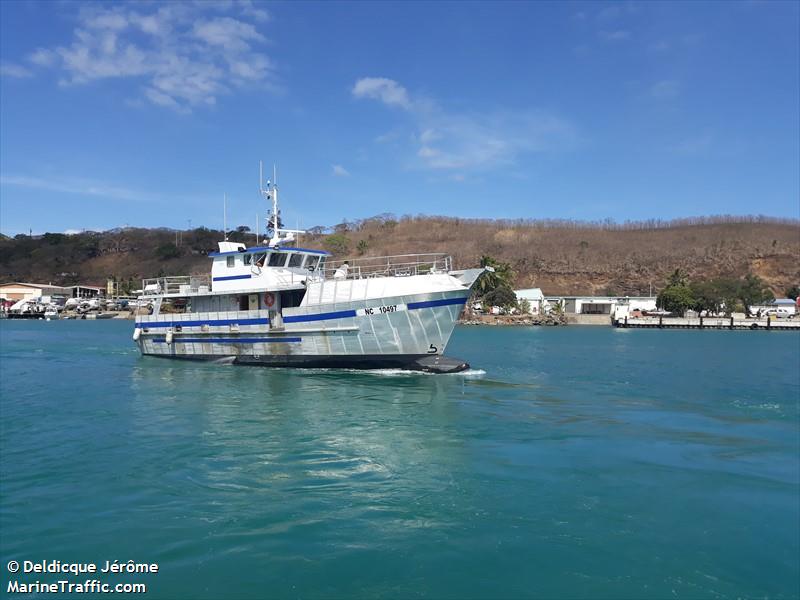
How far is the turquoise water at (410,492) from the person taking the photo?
722 centimetres

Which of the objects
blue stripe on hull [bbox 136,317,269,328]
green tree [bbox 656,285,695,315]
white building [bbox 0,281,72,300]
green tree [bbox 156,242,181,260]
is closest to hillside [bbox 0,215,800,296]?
green tree [bbox 156,242,181,260]

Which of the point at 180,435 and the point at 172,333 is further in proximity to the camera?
the point at 172,333

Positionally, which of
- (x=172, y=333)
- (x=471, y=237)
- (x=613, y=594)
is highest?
(x=471, y=237)

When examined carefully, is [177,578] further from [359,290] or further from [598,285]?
[598,285]

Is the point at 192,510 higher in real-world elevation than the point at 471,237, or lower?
lower

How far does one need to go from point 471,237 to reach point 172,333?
123 m

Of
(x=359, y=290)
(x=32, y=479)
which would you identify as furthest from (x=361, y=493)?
(x=359, y=290)

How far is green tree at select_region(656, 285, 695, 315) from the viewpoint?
89.5 m

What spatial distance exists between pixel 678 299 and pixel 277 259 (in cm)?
8008

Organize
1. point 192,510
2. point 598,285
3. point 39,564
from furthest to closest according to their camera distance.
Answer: point 598,285
point 192,510
point 39,564

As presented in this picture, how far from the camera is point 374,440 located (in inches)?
538

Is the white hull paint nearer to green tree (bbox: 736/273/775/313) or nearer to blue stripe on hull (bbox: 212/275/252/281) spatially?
blue stripe on hull (bbox: 212/275/252/281)

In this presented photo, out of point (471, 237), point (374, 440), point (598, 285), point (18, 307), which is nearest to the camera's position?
point (374, 440)

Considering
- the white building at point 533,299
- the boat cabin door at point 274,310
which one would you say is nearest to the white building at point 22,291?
the white building at point 533,299
